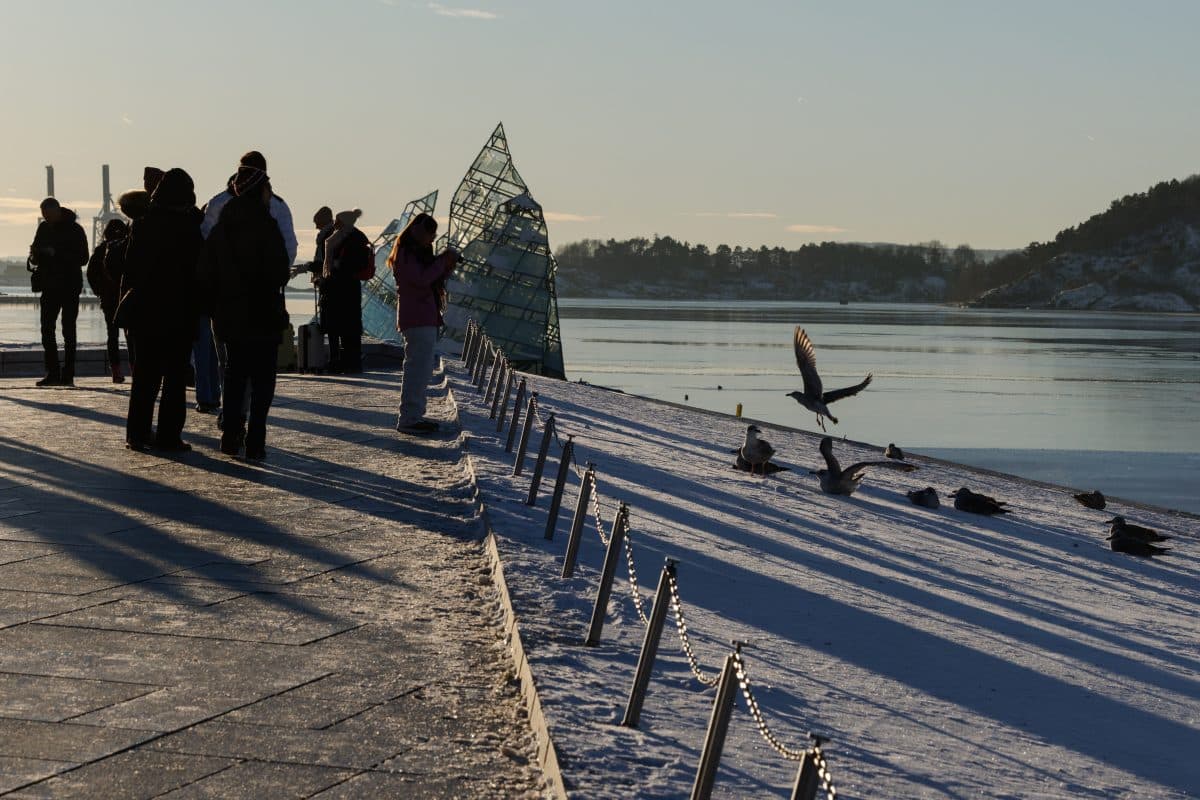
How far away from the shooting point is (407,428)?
11.9 metres

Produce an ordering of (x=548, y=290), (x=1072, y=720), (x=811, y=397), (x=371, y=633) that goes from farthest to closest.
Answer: (x=548, y=290), (x=811, y=397), (x=1072, y=720), (x=371, y=633)

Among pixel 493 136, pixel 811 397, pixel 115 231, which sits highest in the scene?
pixel 493 136

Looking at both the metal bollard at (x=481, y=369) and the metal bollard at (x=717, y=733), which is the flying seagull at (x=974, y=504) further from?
the metal bollard at (x=717, y=733)

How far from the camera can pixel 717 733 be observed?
141 inches

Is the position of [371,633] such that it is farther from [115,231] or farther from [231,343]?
[115,231]

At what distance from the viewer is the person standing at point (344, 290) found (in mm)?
14852

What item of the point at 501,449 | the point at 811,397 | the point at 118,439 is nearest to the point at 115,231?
the point at 118,439

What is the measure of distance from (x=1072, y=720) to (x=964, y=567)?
4.73 meters

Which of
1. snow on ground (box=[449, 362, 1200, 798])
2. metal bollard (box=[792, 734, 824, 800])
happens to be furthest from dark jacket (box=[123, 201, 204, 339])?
metal bollard (box=[792, 734, 824, 800])

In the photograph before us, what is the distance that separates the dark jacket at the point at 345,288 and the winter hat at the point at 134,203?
4360 millimetres

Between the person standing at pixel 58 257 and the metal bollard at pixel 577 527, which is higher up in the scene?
the person standing at pixel 58 257

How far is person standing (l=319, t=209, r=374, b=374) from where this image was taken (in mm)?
14852

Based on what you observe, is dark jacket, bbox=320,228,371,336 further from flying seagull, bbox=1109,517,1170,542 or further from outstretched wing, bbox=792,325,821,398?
flying seagull, bbox=1109,517,1170,542

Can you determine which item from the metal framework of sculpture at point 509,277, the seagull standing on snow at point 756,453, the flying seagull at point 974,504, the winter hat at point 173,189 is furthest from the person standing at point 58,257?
the metal framework of sculpture at point 509,277
